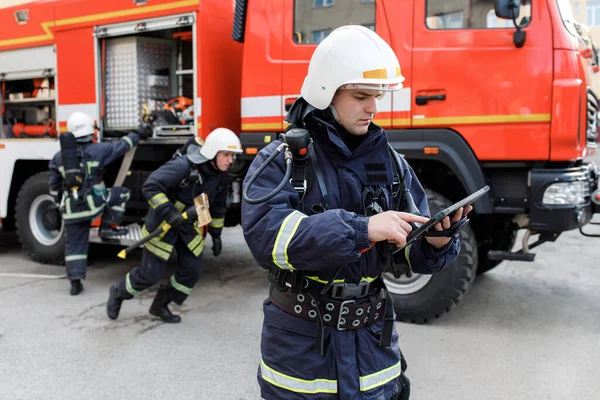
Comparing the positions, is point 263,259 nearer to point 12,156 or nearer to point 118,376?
point 118,376

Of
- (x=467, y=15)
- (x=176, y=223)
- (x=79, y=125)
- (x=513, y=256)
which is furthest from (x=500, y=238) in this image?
(x=79, y=125)

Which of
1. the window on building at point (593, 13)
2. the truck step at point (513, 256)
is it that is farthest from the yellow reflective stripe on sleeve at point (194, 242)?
the window on building at point (593, 13)

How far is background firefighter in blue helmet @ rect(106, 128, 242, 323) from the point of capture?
14.4 ft

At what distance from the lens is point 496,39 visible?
400 centimetres

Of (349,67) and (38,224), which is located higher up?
(349,67)

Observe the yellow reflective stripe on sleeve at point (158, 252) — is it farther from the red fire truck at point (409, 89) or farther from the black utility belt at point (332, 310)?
the black utility belt at point (332, 310)

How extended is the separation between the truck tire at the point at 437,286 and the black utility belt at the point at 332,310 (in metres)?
2.49

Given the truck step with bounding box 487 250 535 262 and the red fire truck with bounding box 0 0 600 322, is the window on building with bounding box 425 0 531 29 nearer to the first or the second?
the red fire truck with bounding box 0 0 600 322

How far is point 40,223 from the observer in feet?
21.1

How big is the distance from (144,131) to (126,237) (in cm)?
106

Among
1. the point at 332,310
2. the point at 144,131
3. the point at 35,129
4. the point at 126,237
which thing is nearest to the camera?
the point at 332,310

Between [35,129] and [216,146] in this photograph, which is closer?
[216,146]

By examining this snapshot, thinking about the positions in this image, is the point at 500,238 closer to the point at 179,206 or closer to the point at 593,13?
the point at 179,206

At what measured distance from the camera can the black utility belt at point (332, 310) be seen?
1.80m
